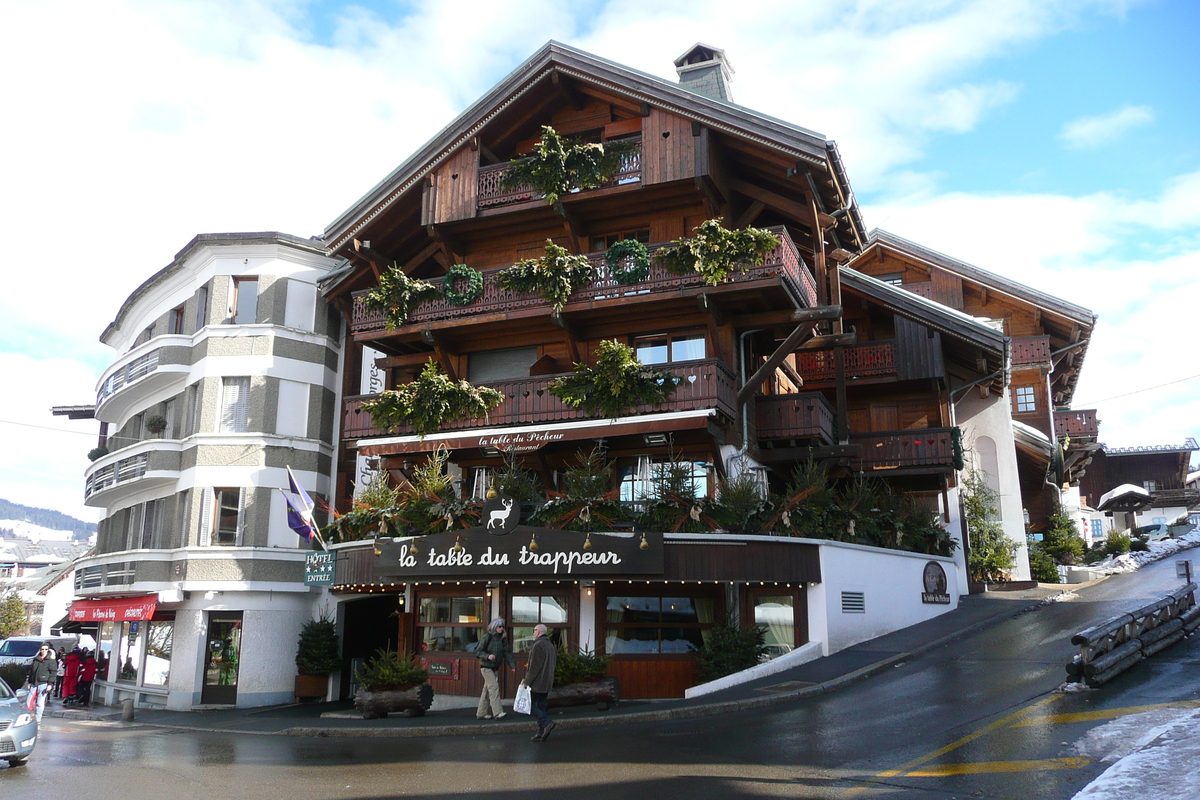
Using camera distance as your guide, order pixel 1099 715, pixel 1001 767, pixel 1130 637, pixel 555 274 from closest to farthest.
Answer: pixel 1001 767 → pixel 1099 715 → pixel 1130 637 → pixel 555 274

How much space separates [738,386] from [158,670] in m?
18.5

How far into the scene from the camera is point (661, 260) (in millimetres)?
22062

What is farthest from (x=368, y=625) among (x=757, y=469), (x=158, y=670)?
(x=757, y=469)

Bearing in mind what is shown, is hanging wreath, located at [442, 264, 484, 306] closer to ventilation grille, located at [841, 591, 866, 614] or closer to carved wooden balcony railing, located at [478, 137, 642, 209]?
carved wooden balcony railing, located at [478, 137, 642, 209]

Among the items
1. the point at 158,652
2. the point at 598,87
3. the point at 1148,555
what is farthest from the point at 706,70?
the point at 1148,555

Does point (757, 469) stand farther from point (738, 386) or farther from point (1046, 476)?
point (1046, 476)

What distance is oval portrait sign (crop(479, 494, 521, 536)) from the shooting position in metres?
19.2

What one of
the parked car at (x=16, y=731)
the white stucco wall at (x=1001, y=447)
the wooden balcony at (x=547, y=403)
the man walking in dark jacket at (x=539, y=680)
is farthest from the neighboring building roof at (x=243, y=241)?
the white stucco wall at (x=1001, y=447)

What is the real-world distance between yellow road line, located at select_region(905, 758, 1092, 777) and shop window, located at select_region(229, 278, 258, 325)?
2347 centimetres

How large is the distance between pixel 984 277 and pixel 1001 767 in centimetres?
2925

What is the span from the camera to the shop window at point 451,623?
20.7 meters

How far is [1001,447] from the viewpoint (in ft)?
102

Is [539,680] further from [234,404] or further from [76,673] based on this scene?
[76,673]

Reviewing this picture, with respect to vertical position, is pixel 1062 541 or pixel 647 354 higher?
pixel 647 354
